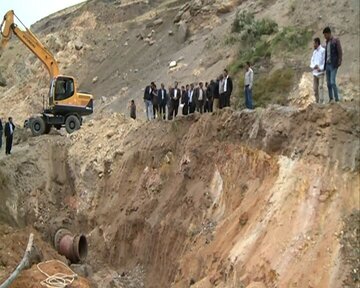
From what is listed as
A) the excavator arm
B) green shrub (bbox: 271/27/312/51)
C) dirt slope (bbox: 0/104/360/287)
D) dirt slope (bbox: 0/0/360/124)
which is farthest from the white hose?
the excavator arm

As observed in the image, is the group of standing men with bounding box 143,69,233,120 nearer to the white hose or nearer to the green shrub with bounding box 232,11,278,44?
the green shrub with bounding box 232,11,278,44

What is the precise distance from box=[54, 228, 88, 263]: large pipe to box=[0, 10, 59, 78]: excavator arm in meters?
8.85

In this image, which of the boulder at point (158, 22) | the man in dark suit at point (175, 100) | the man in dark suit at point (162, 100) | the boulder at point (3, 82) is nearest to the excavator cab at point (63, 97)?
the man in dark suit at point (162, 100)

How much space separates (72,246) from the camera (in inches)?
696

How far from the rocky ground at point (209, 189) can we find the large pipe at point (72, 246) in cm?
31

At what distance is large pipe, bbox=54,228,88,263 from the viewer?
57.7 ft

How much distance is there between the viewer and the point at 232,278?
12.8 metres

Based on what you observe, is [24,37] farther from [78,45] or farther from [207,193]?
[78,45]

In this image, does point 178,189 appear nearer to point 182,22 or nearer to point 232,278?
point 232,278

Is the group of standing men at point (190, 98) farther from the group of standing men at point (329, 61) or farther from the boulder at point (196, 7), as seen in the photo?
the boulder at point (196, 7)

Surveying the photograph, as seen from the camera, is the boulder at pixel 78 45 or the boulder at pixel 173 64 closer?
the boulder at pixel 173 64

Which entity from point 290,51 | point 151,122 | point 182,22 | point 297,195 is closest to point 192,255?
point 297,195

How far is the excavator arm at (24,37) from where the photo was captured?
Result: 24531 mm

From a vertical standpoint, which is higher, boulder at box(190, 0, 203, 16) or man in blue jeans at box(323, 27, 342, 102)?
boulder at box(190, 0, 203, 16)
